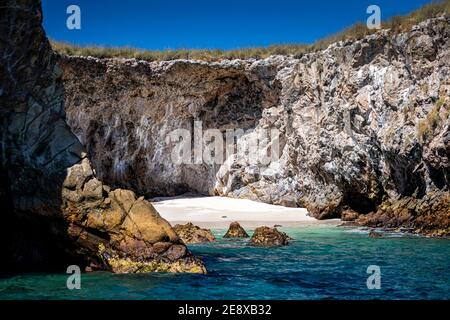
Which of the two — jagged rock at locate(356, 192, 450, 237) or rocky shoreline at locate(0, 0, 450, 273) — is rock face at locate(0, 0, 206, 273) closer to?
rocky shoreline at locate(0, 0, 450, 273)

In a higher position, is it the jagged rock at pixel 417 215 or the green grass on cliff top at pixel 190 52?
the green grass on cliff top at pixel 190 52

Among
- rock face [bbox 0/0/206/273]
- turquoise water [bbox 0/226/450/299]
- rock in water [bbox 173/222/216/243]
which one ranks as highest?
rock face [bbox 0/0/206/273]

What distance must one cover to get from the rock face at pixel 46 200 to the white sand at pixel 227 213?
1118 cm

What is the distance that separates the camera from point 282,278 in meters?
9.90

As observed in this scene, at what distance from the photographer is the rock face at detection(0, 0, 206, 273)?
10.2 meters

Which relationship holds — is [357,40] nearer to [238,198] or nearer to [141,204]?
[238,198]

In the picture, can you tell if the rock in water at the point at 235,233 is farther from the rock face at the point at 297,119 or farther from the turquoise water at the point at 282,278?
the rock face at the point at 297,119

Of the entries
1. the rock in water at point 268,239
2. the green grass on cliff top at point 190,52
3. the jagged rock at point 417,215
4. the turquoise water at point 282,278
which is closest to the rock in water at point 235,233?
the rock in water at point 268,239

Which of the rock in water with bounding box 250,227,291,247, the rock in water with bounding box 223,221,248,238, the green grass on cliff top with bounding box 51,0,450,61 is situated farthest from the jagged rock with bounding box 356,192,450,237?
the green grass on cliff top with bounding box 51,0,450,61

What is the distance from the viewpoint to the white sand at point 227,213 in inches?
890

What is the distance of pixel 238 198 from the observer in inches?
1200

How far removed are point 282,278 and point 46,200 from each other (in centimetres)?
532

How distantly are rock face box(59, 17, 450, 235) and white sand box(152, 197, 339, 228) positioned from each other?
139 cm

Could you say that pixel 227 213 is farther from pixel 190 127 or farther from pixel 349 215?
pixel 190 127
